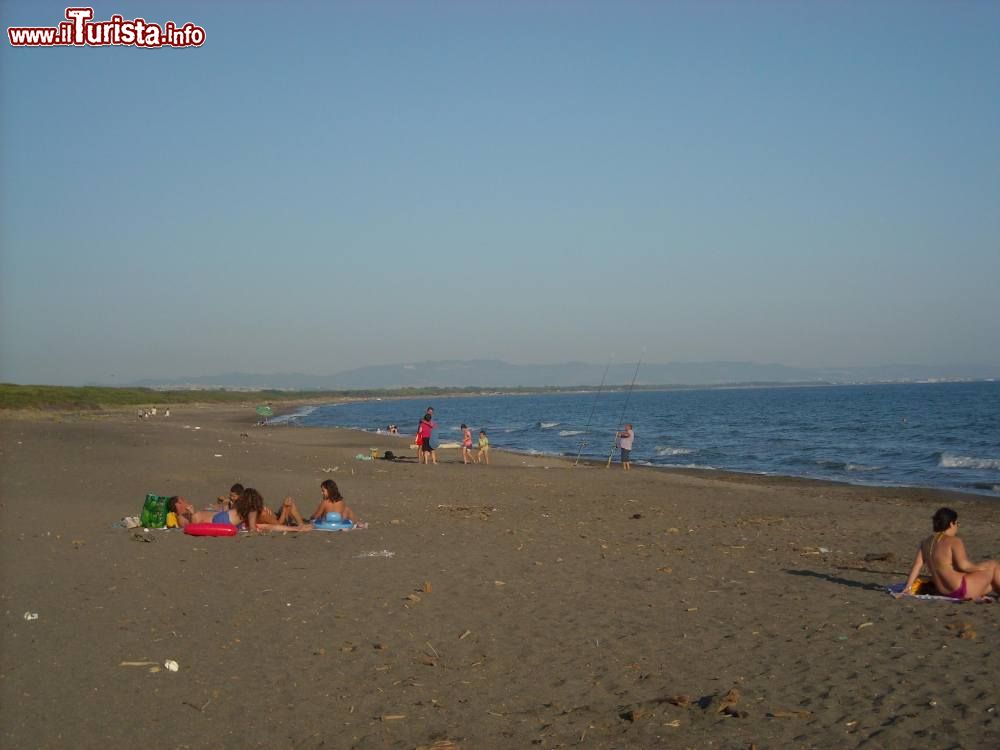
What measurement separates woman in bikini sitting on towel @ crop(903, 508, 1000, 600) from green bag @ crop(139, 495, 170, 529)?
941 centimetres

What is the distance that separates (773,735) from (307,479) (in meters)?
15.9

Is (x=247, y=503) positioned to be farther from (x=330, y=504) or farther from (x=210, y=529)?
(x=330, y=504)

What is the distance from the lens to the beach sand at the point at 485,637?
5.52m

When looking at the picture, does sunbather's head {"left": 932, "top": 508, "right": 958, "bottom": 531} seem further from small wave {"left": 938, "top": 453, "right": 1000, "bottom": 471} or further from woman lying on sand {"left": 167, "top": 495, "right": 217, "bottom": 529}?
small wave {"left": 938, "top": 453, "right": 1000, "bottom": 471}

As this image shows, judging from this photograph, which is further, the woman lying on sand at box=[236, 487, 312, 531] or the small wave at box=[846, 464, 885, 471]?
the small wave at box=[846, 464, 885, 471]

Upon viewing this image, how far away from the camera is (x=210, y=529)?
12.1 metres

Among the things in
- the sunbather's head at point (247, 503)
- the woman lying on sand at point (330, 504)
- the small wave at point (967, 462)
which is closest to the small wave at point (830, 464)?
the small wave at point (967, 462)

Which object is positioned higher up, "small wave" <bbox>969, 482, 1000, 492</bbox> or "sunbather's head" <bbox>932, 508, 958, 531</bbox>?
"sunbather's head" <bbox>932, 508, 958, 531</bbox>

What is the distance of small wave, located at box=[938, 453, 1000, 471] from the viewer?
2914 cm

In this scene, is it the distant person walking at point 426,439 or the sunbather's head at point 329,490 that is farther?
the distant person walking at point 426,439

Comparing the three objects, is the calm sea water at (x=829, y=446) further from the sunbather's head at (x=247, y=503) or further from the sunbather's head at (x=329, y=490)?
the sunbather's head at (x=247, y=503)

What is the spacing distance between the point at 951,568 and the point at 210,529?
8.87 meters

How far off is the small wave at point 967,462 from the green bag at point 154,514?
25283 millimetres

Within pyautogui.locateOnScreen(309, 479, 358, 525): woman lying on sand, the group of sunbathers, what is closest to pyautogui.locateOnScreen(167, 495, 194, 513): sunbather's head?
the group of sunbathers
